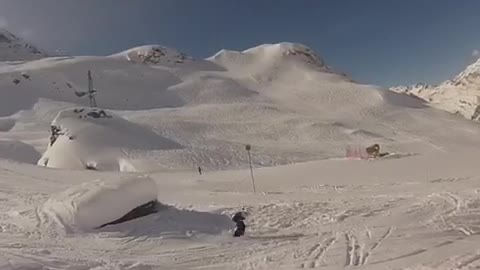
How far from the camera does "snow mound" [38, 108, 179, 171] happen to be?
1318 inches

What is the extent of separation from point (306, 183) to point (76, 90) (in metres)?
74.9

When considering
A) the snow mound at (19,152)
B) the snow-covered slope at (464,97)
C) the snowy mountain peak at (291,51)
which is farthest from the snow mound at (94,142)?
the snowy mountain peak at (291,51)

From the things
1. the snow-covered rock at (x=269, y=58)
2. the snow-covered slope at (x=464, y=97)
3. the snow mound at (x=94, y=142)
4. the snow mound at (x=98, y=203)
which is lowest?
the snow mound at (x=98, y=203)

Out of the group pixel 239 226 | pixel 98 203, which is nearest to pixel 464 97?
pixel 239 226

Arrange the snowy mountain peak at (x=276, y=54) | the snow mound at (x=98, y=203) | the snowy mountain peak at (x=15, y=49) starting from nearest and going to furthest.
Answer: the snow mound at (x=98, y=203)
the snowy mountain peak at (x=276, y=54)
the snowy mountain peak at (x=15, y=49)

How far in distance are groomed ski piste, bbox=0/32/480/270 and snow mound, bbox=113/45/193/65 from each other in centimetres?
5047

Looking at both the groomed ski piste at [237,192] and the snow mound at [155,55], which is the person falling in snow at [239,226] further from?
the snow mound at [155,55]

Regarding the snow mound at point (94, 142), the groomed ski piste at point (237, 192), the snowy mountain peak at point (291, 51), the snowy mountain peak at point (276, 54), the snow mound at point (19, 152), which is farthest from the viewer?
the snowy mountain peak at point (291, 51)

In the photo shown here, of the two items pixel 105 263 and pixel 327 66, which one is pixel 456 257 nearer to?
pixel 105 263

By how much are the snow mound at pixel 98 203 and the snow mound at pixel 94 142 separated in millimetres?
20042

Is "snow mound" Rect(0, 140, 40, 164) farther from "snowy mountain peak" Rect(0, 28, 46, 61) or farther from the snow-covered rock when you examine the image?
"snowy mountain peak" Rect(0, 28, 46, 61)

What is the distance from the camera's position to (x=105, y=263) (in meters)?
9.09

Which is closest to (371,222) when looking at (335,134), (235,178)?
(235,178)

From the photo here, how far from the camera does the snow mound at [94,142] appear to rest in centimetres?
3347
